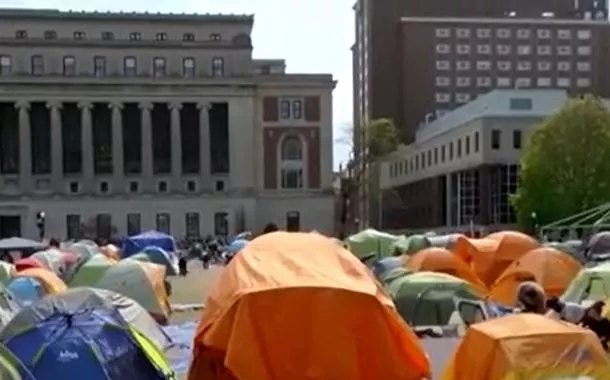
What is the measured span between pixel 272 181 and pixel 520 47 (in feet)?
140

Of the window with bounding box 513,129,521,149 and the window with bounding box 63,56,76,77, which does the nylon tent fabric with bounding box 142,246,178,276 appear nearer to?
the window with bounding box 513,129,521,149

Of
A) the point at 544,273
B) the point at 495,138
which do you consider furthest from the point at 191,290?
the point at 495,138

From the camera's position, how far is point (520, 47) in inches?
4936

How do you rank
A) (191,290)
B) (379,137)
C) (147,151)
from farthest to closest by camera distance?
(379,137)
(147,151)
(191,290)

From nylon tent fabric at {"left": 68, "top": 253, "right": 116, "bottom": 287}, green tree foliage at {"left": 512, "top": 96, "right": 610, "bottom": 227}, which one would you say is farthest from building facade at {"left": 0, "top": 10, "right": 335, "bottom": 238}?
nylon tent fabric at {"left": 68, "top": 253, "right": 116, "bottom": 287}

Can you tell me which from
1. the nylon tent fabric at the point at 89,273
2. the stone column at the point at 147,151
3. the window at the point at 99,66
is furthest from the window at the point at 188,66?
the nylon tent fabric at the point at 89,273

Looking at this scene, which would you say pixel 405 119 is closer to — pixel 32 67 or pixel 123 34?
pixel 123 34

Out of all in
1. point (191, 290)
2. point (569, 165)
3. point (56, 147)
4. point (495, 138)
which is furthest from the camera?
point (56, 147)

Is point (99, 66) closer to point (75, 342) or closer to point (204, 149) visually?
point (204, 149)

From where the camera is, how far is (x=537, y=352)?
34.4 feet

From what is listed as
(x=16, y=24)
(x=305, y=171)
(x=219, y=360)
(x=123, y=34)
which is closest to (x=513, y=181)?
(x=305, y=171)

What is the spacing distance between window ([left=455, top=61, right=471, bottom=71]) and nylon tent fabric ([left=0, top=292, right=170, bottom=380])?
369 ft

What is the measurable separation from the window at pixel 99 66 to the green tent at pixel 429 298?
81436mm

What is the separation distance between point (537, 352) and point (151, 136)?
89.2 metres
